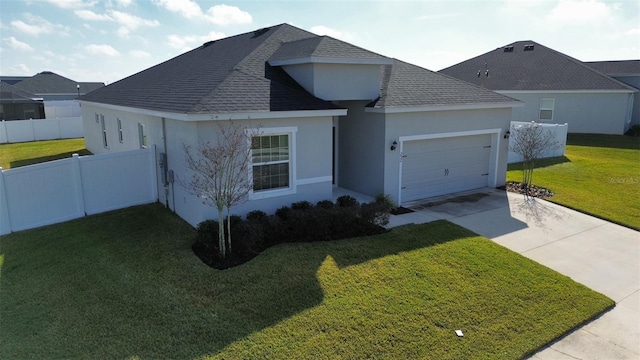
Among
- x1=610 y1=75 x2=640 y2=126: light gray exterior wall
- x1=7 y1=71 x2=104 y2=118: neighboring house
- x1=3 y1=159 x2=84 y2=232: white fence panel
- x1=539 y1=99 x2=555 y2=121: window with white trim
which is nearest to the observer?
x1=3 y1=159 x2=84 y2=232: white fence panel

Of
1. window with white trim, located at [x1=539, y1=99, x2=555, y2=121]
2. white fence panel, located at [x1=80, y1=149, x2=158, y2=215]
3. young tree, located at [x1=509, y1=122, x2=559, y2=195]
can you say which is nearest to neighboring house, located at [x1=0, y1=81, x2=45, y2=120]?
white fence panel, located at [x1=80, y1=149, x2=158, y2=215]

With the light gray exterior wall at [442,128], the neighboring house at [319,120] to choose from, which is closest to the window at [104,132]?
the neighboring house at [319,120]

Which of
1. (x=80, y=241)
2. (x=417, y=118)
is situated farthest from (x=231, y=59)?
(x=80, y=241)

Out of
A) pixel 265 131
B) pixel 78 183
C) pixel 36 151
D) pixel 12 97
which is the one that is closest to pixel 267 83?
pixel 265 131

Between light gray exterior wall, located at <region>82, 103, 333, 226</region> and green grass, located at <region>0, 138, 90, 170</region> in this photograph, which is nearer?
light gray exterior wall, located at <region>82, 103, 333, 226</region>

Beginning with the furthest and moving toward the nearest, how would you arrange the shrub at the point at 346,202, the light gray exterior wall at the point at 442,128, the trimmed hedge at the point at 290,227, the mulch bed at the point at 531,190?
the mulch bed at the point at 531,190 < the light gray exterior wall at the point at 442,128 < the shrub at the point at 346,202 < the trimmed hedge at the point at 290,227

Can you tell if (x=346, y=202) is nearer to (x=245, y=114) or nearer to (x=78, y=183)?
(x=245, y=114)

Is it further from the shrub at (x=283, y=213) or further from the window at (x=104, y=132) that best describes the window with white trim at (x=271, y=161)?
the window at (x=104, y=132)

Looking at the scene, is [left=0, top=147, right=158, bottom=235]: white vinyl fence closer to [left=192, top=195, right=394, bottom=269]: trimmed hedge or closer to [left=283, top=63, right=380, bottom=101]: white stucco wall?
[left=192, top=195, right=394, bottom=269]: trimmed hedge
